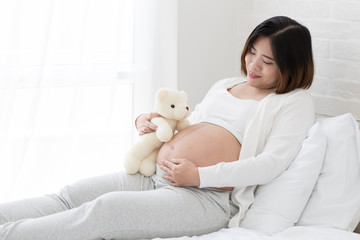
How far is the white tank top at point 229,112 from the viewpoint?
1772 mm

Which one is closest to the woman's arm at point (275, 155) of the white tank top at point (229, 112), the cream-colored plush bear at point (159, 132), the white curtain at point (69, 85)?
the white tank top at point (229, 112)

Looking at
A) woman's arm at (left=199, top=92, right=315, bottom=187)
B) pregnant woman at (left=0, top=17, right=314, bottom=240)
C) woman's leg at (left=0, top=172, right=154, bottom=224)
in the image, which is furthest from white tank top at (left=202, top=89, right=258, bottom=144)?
woman's leg at (left=0, top=172, right=154, bottom=224)

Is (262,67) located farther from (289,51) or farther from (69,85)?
(69,85)

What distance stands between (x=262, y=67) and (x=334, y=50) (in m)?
0.35

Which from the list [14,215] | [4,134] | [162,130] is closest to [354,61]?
[162,130]

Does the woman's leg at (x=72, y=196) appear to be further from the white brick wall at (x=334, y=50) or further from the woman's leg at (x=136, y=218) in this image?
the white brick wall at (x=334, y=50)

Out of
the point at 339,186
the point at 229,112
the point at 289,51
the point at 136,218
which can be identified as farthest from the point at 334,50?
the point at 136,218

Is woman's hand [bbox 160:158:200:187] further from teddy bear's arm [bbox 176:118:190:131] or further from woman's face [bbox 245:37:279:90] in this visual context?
woman's face [bbox 245:37:279:90]

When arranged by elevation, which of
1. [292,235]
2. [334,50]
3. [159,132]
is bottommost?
[292,235]

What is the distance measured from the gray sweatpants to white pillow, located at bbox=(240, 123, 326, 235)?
9 cm

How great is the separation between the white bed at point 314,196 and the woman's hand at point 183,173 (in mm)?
173

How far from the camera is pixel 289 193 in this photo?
5.25ft

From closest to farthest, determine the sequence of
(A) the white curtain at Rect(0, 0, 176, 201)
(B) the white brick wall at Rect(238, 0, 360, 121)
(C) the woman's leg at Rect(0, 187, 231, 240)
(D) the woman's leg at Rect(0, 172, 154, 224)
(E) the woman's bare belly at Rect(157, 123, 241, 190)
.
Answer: (C) the woman's leg at Rect(0, 187, 231, 240)
(D) the woman's leg at Rect(0, 172, 154, 224)
(E) the woman's bare belly at Rect(157, 123, 241, 190)
(B) the white brick wall at Rect(238, 0, 360, 121)
(A) the white curtain at Rect(0, 0, 176, 201)

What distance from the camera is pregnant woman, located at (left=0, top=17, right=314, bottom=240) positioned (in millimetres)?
1445
